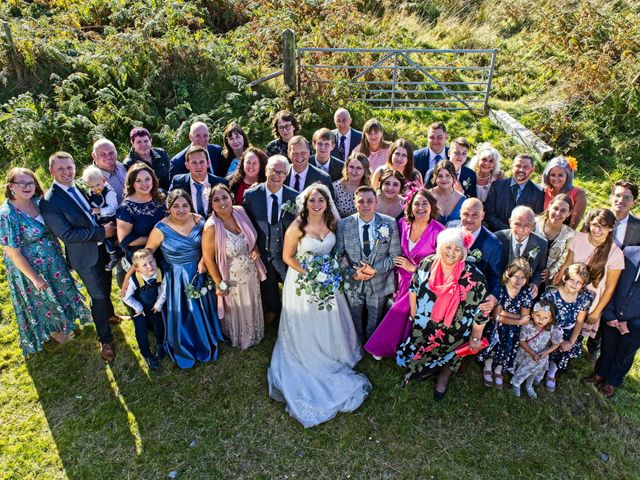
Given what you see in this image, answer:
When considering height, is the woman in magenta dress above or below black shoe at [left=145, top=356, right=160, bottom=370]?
above

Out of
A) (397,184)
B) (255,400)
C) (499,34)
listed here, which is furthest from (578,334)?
(499,34)

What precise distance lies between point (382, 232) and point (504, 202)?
195 centimetres

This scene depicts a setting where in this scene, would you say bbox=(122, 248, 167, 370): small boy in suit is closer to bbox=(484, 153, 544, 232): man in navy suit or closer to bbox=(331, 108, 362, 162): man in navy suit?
bbox=(331, 108, 362, 162): man in navy suit

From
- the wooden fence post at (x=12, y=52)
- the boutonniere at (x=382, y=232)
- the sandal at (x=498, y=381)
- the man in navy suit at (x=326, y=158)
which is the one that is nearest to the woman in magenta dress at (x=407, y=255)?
the boutonniere at (x=382, y=232)

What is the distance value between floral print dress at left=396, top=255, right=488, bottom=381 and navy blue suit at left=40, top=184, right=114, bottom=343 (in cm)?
344

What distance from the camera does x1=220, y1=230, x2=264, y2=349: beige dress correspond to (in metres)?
5.50

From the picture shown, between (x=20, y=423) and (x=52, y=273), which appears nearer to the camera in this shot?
(x=20, y=423)

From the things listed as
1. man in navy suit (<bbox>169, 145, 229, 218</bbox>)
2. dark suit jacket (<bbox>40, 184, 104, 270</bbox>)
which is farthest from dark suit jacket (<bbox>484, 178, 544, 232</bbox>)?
dark suit jacket (<bbox>40, 184, 104, 270</bbox>)

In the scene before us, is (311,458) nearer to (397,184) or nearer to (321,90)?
(397,184)

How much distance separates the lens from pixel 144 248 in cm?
533

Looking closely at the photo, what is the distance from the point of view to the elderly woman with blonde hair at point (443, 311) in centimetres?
470

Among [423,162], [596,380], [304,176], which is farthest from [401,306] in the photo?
[423,162]

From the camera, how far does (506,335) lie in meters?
5.41

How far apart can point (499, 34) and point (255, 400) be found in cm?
1291
